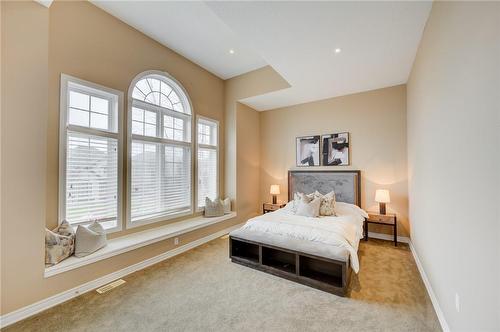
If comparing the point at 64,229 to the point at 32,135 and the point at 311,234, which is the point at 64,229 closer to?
the point at 32,135

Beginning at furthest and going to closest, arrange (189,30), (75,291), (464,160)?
(189,30), (75,291), (464,160)

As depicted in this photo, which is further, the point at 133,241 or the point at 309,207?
the point at 309,207

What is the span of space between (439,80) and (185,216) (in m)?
4.04

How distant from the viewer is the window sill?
2255 mm

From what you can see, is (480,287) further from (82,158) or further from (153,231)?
(82,158)

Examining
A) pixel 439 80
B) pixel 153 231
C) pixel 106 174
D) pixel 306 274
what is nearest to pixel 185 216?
pixel 153 231

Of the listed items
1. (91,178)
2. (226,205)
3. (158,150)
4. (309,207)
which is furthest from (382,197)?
(91,178)

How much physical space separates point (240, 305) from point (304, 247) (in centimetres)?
99

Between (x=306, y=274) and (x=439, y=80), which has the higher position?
(x=439, y=80)

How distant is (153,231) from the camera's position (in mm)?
3375

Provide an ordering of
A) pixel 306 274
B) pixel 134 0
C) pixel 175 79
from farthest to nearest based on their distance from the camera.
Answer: pixel 175 79, pixel 134 0, pixel 306 274

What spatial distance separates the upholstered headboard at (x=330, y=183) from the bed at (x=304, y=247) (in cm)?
59

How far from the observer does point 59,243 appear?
7.54 feet

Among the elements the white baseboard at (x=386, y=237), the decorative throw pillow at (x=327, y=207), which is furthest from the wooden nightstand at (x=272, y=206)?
the white baseboard at (x=386, y=237)
